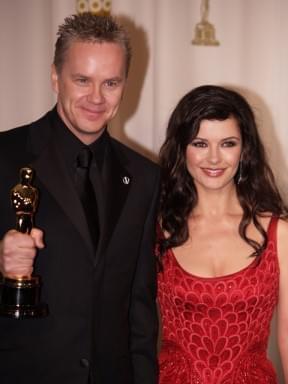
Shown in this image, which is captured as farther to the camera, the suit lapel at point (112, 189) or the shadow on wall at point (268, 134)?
the shadow on wall at point (268, 134)

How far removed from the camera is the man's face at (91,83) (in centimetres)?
178

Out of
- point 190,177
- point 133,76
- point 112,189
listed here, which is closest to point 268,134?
point 133,76

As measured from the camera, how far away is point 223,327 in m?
2.08

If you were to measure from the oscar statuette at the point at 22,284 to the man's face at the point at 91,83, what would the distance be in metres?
0.32

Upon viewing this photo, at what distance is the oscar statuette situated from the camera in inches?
61.6

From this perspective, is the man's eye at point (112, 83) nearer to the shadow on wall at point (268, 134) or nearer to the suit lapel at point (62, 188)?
the suit lapel at point (62, 188)

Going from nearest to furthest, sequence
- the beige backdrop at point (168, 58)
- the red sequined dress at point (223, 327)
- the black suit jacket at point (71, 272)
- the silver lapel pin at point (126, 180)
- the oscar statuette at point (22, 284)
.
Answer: the oscar statuette at point (22, 284) → the black suit jacket at point (71, 272) → the silver lapel pin at point (126, 180) → the red sequined dress at point (223, 327) → the beige backdrop at point (168, 58)

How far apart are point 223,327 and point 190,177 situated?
0.56 meters

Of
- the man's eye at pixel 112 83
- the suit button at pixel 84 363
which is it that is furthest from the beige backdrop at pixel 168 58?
the suit button at pixel 84 363

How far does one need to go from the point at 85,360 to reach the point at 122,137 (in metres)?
1.41

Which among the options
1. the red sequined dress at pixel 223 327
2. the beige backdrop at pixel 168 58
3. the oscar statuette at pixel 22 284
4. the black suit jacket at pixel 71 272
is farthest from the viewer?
the beige backdrop at pixel 168 58

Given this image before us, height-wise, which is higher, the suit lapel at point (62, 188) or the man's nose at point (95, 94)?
the man's nose at point (95, 94)

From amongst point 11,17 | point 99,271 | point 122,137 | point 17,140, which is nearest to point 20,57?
point 11,17

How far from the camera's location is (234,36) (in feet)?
9.62
